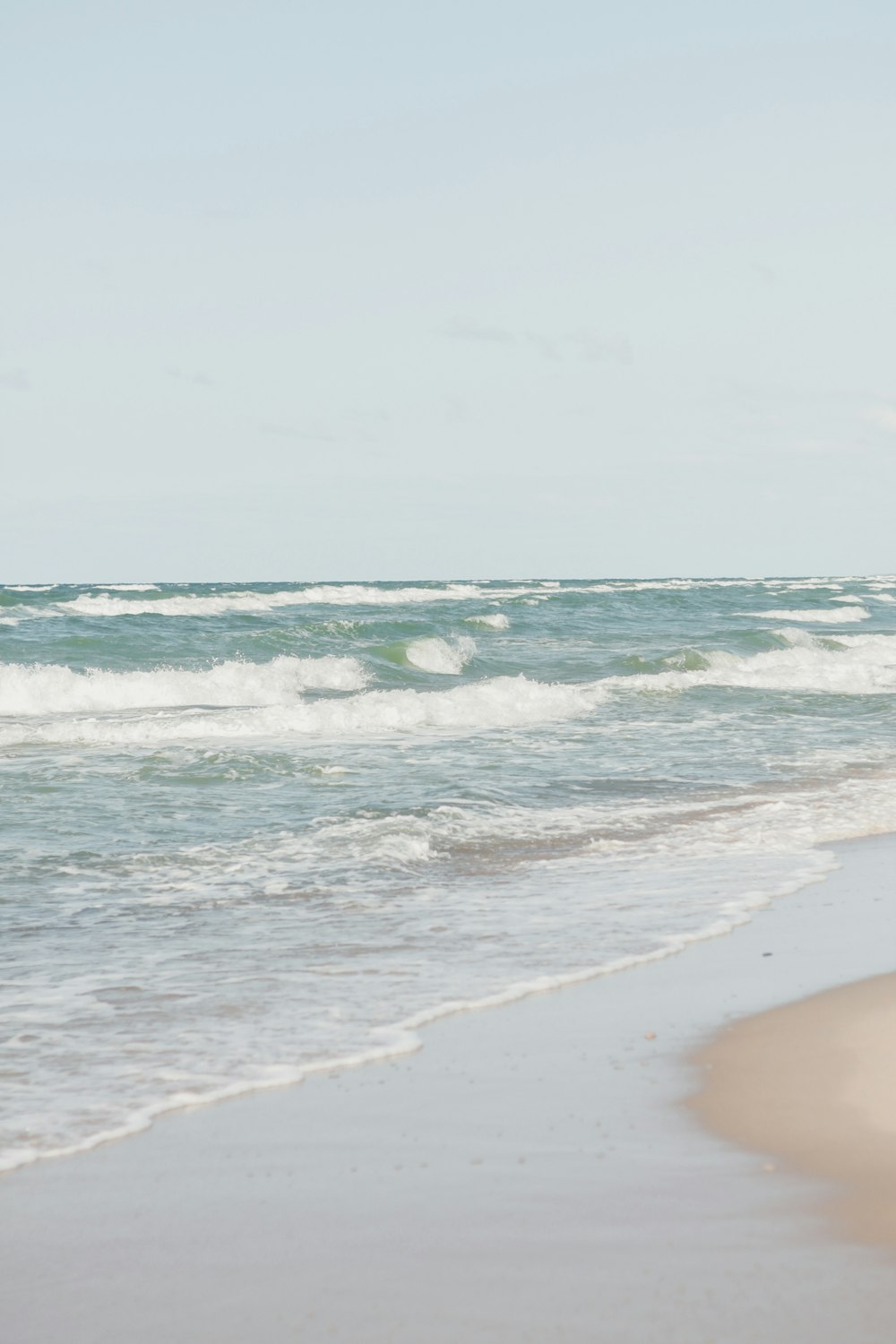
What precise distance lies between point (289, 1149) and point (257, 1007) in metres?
1.32

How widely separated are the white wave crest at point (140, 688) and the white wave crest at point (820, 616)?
79.1ft

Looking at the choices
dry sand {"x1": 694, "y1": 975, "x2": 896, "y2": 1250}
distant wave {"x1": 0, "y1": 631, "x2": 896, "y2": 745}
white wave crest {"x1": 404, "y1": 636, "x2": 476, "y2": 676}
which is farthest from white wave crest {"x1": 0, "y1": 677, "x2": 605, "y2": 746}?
dry sand {"x1": 694, "y1": 975, "x2": 896, "y2": 1250}

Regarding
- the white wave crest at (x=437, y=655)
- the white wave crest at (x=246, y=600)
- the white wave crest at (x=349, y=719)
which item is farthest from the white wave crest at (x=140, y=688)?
the white wave crest at (x=246, y=600)

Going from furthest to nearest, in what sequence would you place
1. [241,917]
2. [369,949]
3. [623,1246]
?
[241,917]
[369,949]
[623,1246]

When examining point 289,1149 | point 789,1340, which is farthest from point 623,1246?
point 289,1149

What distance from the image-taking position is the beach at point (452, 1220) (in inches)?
97.7

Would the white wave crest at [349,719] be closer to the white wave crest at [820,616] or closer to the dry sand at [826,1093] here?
the dry sand at [826,1093]

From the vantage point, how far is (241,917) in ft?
20.0

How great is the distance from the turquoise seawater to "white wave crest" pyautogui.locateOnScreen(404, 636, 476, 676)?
3.02 m

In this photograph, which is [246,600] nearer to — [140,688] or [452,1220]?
[140,688]

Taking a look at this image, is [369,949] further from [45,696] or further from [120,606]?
[120,606]

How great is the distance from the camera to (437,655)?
24.7 metres

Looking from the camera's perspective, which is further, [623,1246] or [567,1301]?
[623,1246]

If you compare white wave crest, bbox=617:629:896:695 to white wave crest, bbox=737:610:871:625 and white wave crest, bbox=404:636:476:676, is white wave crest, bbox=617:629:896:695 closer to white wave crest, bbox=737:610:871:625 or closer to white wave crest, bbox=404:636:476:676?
white wave crest, bbox=404:636:476:676
